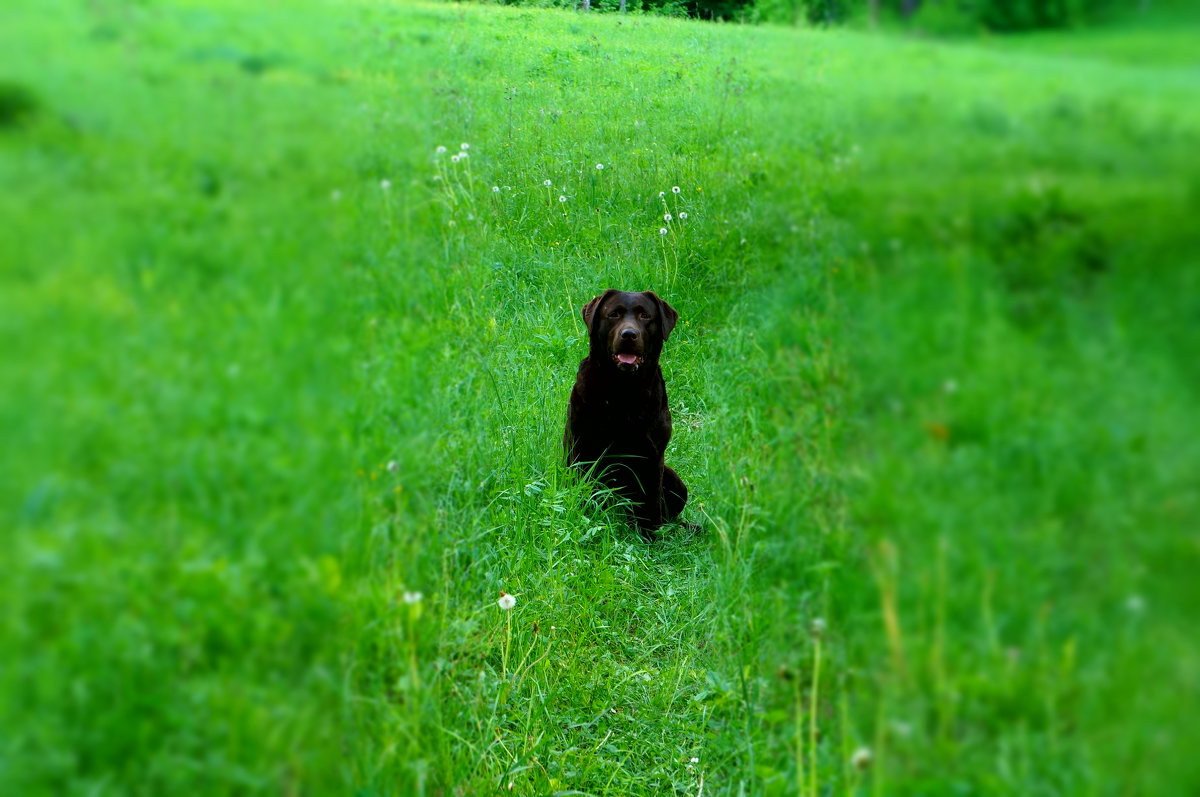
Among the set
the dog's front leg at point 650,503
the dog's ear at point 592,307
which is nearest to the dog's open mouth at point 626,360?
the dog's ear at point 592,307

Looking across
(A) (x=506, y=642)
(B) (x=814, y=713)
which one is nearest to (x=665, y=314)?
(A) (x=506, y=642)

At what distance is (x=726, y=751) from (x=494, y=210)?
3966mm

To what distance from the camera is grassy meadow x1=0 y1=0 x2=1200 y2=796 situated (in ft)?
3.68

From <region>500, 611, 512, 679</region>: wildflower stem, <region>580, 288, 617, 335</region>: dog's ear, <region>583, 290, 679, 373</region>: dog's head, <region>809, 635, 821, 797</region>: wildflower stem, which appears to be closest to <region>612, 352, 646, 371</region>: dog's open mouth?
<region>583, 290, 679, 373</region>: dog's head

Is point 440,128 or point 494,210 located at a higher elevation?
point 440,128

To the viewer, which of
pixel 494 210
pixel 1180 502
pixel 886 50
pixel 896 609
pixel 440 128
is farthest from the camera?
pixel 494 210

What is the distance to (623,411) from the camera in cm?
452

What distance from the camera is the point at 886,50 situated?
1.74 m

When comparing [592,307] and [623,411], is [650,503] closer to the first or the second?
[623,411]

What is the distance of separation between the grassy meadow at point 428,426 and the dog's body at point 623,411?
6.22 feet

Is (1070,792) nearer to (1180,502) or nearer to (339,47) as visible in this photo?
(1180,502)

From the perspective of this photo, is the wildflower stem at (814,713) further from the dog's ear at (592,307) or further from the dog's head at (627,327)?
the dog's ear at (592,307)

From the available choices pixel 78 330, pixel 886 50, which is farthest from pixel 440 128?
pixel 78 330

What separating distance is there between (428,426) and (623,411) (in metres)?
1.96
